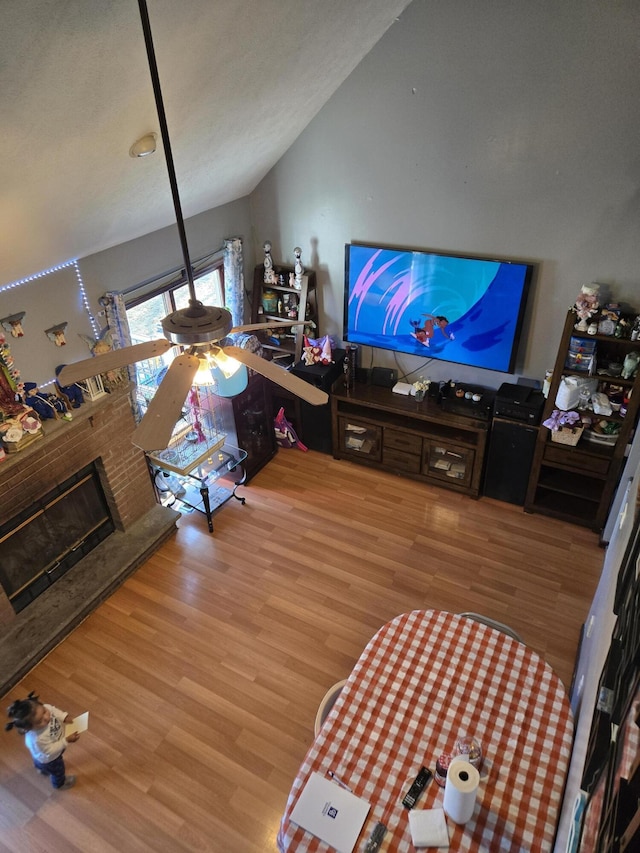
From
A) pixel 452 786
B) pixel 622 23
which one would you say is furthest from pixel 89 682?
pixel 622 23

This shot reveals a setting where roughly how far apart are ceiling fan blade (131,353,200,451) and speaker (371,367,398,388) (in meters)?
3.36

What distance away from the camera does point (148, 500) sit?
448cm

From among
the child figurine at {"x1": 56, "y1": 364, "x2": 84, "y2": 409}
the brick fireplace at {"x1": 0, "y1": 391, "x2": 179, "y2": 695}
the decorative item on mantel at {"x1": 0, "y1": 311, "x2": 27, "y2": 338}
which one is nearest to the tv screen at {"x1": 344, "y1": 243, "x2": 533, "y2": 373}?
the brick fireplace at {"x1": 0, "y1": 391, "x2": 179, "y2": 695}

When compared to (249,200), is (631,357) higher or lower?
lower

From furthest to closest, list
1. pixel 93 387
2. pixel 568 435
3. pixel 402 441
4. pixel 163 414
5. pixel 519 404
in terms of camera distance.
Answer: pixel 402 441
pixel 519 404
pixel 568 435
pixel 93 387
pixel 163 414

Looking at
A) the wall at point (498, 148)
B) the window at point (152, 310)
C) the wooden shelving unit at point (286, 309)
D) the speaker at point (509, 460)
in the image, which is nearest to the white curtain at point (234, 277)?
the window at point (152, 310)

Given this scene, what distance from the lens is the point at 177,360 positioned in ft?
5.64

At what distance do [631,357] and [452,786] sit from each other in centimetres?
282

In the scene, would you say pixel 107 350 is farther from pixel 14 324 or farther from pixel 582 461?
pixel 582 461

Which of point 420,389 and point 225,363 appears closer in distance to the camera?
point 225,363

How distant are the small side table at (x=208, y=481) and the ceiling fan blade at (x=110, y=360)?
8.52 ft

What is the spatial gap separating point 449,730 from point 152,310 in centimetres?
340

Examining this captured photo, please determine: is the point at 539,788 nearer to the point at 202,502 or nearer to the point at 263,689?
the point at 263,689

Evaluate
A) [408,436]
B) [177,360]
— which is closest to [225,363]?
[177,360]
